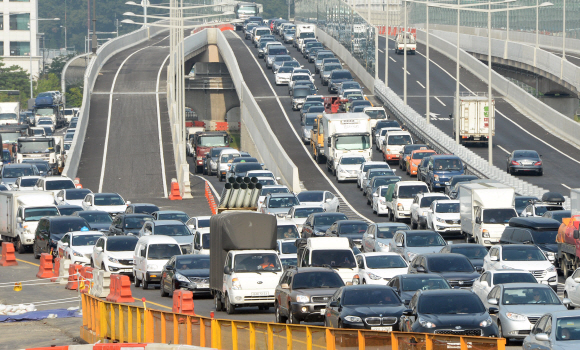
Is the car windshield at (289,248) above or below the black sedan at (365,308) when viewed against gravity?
below

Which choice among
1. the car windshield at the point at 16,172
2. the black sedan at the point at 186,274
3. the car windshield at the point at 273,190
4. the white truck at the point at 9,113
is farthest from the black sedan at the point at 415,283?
the white truck at the point at 9,113

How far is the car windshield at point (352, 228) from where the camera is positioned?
116ft

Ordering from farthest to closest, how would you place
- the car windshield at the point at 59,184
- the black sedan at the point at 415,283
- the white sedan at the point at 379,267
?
the car windshield at the point at 59,184
the white sedan at the point at 379,267
the black sedan at the point at 415,283

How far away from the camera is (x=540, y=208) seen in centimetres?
3750

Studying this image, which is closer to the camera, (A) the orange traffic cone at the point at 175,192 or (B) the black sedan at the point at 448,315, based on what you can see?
(B) the black sedan at the point at 448,315

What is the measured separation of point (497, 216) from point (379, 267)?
9612 mm

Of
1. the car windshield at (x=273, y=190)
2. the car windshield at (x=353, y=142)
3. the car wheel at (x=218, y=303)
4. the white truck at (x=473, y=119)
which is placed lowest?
the car wheel at (x=218, y=303)

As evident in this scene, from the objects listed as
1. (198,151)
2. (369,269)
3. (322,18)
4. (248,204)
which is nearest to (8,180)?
(198,151)

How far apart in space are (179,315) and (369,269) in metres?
9.13

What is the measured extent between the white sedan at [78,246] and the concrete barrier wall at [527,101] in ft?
119

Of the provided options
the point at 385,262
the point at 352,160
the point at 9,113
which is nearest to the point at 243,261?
the point at 385,262

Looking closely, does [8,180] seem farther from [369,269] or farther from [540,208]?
[369,269]

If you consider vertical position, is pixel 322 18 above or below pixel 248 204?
above

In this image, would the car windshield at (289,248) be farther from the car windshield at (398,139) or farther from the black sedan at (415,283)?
the car windshield at (398,139)
